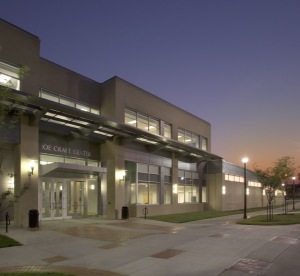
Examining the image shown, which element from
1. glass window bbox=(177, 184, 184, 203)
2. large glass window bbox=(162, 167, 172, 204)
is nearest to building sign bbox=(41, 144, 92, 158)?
large glass window bbox=(162, 167, 172, 204)

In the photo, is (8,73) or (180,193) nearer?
(8,73)

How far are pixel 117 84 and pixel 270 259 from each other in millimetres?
18061

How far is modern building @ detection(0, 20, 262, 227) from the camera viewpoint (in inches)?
757

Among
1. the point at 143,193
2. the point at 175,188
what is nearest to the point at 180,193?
the point at 175,188

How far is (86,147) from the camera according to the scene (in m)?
25.1

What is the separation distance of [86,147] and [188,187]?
14551mm

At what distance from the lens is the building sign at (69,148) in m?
22.1

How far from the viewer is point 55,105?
18.7m

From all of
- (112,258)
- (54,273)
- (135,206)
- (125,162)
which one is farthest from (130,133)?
(54,273)

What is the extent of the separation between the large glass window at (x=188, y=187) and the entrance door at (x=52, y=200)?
45.6 feet

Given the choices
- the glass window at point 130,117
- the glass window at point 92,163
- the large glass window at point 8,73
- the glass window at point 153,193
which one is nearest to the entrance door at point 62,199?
the glass window at point 92,163

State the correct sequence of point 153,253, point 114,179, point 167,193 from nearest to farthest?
point 153,253 → point 114,179 → point 167,193

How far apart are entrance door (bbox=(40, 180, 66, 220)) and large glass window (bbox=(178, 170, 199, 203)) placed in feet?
45.6

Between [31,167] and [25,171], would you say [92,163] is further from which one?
[25,171]
